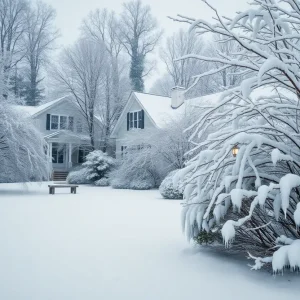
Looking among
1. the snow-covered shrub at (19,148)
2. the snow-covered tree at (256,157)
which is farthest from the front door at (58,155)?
the snow-covered tree at (256,157)

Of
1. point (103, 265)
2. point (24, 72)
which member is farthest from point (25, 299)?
point (24, 72)

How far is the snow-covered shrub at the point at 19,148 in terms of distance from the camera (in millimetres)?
13930

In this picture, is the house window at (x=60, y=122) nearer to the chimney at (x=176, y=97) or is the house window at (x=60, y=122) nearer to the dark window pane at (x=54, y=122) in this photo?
the dark window pane at (x=54, y=122)

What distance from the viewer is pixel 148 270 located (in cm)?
393

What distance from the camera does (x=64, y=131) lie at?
27.1 meters

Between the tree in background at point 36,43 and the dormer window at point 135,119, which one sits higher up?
the tree in background at point 36,43

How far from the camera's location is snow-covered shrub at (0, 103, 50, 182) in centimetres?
1393

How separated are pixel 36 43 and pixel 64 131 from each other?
1544 cm

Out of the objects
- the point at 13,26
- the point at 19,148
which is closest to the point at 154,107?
the point at 19,148

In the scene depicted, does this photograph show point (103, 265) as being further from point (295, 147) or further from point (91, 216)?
point (91, 216)

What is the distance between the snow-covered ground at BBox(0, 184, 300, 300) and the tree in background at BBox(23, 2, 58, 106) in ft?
110

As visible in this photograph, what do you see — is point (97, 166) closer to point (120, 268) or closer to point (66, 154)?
point (66, 154)

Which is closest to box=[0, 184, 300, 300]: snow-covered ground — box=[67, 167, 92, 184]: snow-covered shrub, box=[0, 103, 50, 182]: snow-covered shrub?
box=[0, 103, 50, 182]: snow-covered shrub

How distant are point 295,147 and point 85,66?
2418 cm
